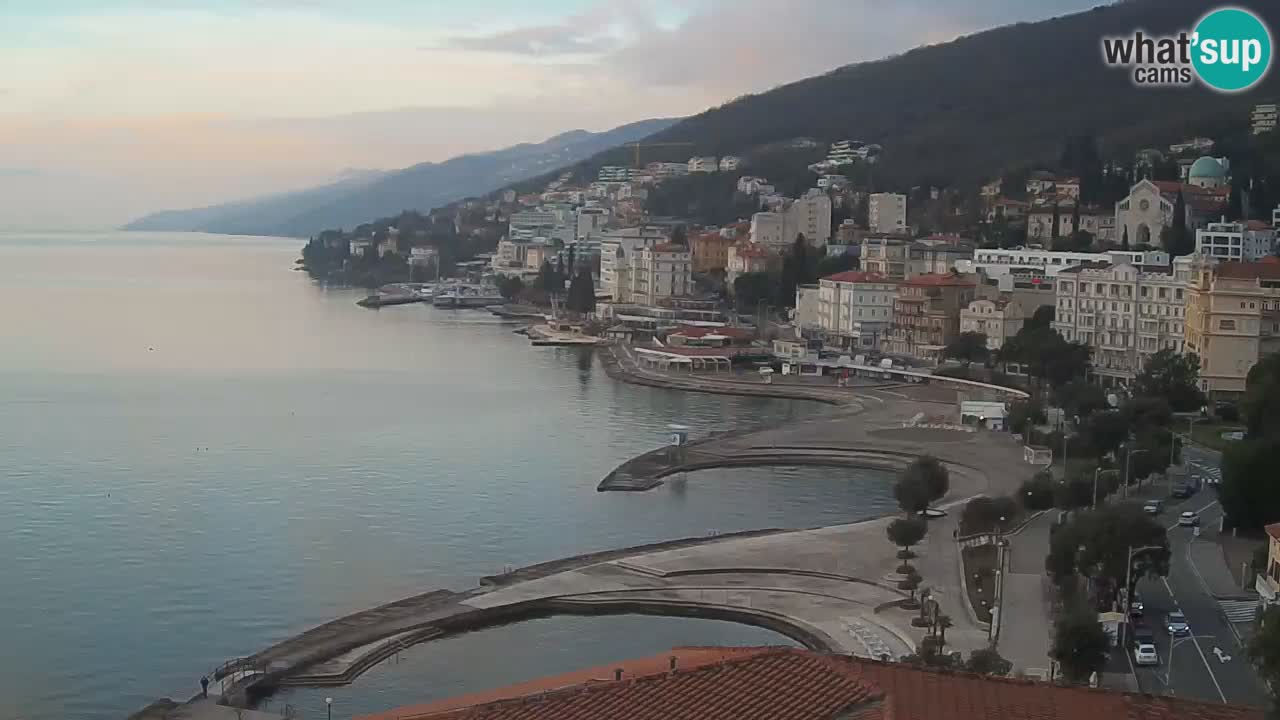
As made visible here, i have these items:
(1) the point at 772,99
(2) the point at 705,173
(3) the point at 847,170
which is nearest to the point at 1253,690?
(3) the point at 847,170

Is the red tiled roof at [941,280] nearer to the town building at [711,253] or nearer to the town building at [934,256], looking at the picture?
the town building at [934,256]

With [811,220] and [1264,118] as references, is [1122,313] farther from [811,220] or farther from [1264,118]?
[1264,118]

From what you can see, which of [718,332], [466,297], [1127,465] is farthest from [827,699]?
[466,297]

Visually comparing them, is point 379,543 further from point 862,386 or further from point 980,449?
point 862,386

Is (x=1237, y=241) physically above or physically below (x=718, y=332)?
above

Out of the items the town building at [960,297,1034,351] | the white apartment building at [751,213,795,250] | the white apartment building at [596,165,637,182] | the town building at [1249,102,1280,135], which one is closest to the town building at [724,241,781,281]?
the white apartment building at [751,213,795,250]

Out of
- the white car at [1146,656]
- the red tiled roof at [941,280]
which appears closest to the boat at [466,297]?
the red tiled roof at [941,280]
